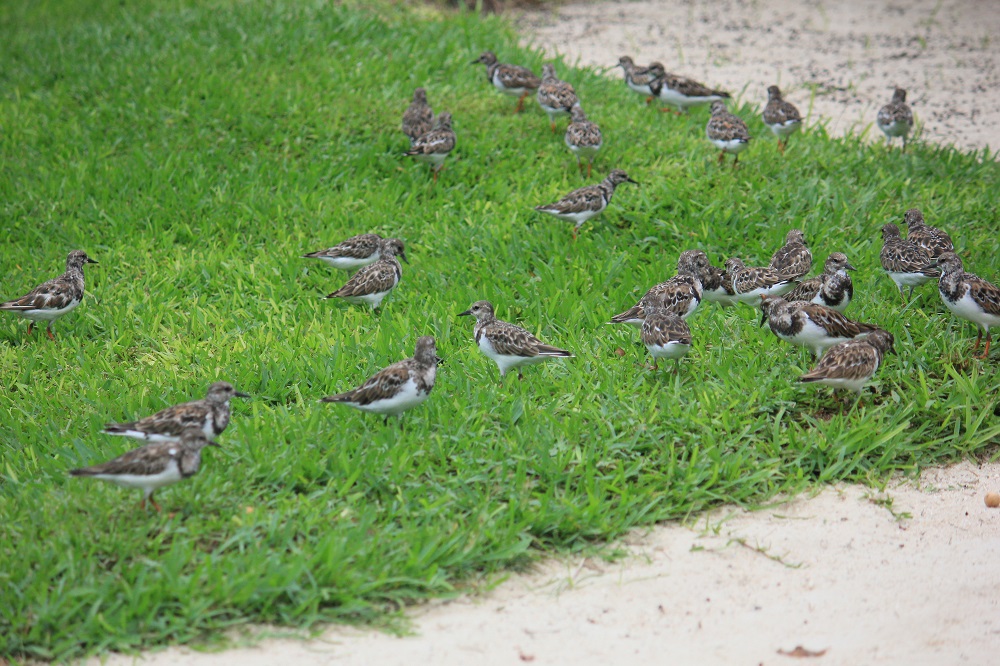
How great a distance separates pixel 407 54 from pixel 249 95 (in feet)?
9.04

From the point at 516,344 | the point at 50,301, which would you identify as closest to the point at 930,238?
the point at 516,344

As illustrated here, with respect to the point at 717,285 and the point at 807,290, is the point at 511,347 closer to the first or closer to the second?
the point at 717,285

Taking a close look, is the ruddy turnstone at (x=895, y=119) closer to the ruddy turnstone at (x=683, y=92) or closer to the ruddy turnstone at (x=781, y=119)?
the ruddy turnstone at (x=781, y=119)

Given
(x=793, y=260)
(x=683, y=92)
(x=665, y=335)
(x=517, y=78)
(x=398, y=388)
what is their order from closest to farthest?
(x=398, y=388) → (x=665, y=335) → (x=793, y=260) → (x=517, y=78) → (x=683, y=92)

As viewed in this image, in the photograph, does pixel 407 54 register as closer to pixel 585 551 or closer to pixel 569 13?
pixel 569 13

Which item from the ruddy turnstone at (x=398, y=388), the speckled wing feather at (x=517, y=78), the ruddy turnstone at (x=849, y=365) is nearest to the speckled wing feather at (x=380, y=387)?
the ruddy turnstone at (x=398, y=388)

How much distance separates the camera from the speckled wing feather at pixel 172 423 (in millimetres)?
6523

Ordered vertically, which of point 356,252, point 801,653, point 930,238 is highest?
point 930,238

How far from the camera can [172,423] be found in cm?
654

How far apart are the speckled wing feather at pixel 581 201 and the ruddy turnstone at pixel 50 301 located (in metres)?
4.65

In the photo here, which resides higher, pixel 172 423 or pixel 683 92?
pixel 683 92

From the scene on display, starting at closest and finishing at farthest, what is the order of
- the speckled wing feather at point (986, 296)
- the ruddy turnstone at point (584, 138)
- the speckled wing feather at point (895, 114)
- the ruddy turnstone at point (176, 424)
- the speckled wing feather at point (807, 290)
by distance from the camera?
the ruddy turnstone at point (176, 424) < the speckled wing feather at point (986, 296) < the speckled wing feather at point (807, 290) < the ruddy turnstone at point (584, 138) < the speckled wing feather at point (895, 114)

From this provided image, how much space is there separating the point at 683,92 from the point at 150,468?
380 inches

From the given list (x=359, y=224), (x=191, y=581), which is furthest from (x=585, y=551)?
(x=359, y=224)
